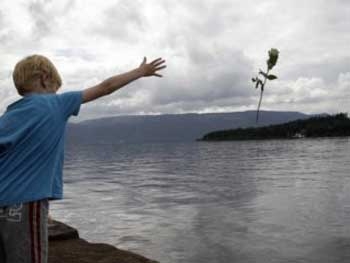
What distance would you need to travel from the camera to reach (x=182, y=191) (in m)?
43.0

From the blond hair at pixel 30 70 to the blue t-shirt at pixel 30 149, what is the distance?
0.19 meters

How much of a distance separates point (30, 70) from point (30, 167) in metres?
0.78

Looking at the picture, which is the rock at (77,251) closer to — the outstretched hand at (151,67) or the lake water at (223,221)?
the lake water at (223,221)

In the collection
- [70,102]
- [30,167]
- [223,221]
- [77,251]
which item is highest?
[70,102]

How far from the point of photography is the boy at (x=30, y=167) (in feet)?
13.1

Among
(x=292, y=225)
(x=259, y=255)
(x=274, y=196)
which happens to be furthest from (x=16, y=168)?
(x=274, y=196)

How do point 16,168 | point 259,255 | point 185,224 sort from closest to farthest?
point 16,168 < point 259,255 < point 185,224

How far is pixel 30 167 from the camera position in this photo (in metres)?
4.01

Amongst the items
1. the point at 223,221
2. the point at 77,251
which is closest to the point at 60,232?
the point at 77,251

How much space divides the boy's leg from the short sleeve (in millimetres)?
722

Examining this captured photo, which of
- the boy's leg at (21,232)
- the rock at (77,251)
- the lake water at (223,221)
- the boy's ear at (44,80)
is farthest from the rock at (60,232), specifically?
the boy's ear at (44,80)

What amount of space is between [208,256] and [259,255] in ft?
5.66

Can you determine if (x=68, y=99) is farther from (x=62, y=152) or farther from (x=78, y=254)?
(x=78, y=254)

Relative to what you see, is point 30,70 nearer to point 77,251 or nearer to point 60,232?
point 77,251
